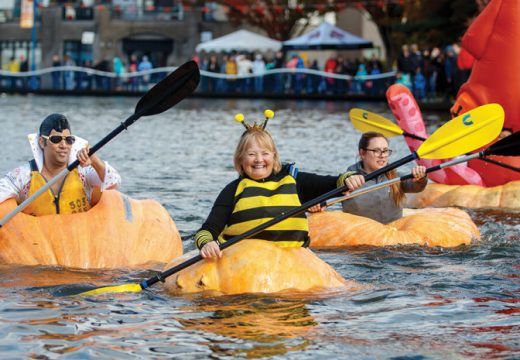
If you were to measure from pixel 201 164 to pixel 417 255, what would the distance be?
9.88 metres

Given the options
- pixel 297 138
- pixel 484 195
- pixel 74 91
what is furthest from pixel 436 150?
pixel 74 91

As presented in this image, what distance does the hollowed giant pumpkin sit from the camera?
48.5 ft

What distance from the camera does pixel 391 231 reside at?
11.8m

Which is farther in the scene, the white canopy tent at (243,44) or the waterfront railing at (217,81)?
the white canopy tent at (243,44)

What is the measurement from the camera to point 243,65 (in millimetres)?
45562

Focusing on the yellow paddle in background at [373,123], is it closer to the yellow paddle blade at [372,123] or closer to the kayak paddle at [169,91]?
the yellow paddle blade at [372,123]

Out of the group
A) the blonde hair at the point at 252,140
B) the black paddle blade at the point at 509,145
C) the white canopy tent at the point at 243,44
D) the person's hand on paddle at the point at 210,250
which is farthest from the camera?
the white canopy tent at the point at 243,44

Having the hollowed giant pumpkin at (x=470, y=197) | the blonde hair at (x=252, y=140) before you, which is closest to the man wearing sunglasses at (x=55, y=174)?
the blonde hair at (x=252, y=140)

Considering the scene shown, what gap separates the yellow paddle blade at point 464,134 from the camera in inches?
394

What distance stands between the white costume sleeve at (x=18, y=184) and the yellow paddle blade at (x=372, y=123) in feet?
13.9

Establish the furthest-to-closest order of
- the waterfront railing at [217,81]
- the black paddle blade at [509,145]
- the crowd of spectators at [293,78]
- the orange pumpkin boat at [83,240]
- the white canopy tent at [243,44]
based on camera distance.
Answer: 1. the white canopy tent at [243,44]
2. the waterfront railing at [217,81]
3. the crowd of spectators at [293,78]
4. the orange pumpkin boat at [83,240]
5. the black paddle blade at [509,145]

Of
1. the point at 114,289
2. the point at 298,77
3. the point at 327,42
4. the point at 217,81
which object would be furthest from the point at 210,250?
the point at 327,42

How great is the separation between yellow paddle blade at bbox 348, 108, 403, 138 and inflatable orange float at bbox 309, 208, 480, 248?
148 cm

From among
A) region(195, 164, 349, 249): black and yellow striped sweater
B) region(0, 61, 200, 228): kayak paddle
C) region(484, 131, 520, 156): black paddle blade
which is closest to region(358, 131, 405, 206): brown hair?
region(484, 131, 520, 156): black paddle blade
